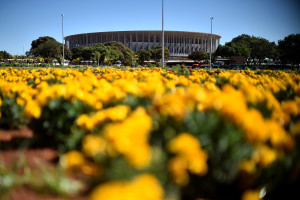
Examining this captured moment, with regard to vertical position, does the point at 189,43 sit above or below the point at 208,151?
above

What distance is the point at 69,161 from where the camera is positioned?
1.47 meters

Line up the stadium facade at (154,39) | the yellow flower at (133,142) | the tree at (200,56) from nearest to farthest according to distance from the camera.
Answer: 1. the yellow flower at (133,142)
2. the tree at (200,56)
3. the stadium facade at (154,39)

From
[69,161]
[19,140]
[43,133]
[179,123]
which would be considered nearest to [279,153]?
[179,123]

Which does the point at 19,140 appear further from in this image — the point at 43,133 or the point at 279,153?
the point at 279,153

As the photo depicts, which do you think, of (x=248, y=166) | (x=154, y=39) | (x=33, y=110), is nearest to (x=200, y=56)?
(x=154, y=39)

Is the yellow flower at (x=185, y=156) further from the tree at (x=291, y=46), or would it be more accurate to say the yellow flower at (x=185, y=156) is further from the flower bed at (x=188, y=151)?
the tree at (x=291, y=46)

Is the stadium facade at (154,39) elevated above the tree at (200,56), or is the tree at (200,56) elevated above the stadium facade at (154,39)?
the stadium facade at (154,39)

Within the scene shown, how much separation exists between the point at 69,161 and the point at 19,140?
4.93 feet

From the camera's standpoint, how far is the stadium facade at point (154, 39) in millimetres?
84375

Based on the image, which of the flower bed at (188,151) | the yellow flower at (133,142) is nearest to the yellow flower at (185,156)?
the flower bed at (188,151)

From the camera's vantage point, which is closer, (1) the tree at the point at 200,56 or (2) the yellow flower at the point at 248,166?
(2) the yellow flower at the point at 248,166

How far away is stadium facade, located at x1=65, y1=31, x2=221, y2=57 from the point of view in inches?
3322

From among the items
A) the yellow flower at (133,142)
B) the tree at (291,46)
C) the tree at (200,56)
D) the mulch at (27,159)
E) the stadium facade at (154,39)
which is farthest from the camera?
the stadium facade at (154,39)

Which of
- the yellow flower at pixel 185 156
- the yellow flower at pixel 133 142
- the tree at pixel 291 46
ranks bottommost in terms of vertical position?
the yellow flower at pixel 185 156
